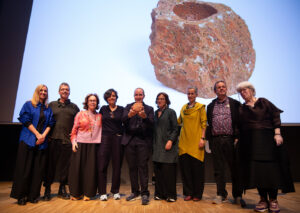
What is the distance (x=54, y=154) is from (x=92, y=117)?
0.63 meters

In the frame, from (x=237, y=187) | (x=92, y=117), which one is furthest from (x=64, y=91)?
(x=237, y=187)

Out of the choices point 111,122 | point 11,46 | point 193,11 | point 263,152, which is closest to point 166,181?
point 111,122

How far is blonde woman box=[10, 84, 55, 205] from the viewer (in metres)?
2.05

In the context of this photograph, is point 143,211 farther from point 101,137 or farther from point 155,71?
point 155,71

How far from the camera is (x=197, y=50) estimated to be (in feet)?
11.6

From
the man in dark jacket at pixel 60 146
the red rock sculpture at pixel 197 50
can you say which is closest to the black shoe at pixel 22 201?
the man in dark jacket at pixel 60 146

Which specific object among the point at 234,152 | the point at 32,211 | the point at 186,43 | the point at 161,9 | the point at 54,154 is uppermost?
the point at 161,9

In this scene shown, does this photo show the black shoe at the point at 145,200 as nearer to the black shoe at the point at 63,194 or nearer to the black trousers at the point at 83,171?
the black trousers at the point at 83,171

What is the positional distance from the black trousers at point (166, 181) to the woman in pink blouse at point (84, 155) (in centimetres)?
76

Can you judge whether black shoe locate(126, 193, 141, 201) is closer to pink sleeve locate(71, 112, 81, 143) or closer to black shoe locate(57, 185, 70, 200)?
black shoe locate(57, 185, 70, 200)

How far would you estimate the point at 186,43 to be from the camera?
3555 mm

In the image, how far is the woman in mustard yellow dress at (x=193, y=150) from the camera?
2.26 m

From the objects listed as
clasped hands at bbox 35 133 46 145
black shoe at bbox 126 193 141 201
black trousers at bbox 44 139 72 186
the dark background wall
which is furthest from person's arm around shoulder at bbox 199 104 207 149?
the dark background wall

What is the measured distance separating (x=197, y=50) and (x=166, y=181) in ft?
7.92
